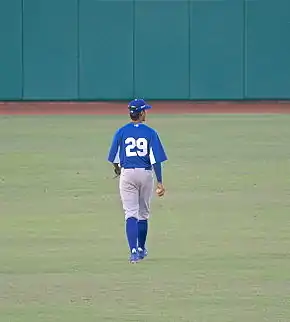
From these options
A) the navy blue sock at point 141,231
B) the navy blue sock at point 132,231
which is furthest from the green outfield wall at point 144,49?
the navy blue sock at point 132,231

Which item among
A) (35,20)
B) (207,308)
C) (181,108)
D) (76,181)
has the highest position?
(35,20)

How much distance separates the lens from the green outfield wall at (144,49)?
35906mm

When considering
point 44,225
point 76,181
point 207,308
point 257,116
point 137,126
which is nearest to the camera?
point 207,308

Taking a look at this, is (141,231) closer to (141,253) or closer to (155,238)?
(141,253)

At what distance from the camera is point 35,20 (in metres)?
36.0

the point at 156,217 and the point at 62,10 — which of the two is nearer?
the point at 156,217

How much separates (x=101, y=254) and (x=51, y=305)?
7.81ft

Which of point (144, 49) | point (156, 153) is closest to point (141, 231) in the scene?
point (156, 153)

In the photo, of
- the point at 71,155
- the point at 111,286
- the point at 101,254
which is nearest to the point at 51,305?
the point at 111,286

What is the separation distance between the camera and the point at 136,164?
36.6ft

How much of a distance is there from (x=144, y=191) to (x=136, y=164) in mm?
278

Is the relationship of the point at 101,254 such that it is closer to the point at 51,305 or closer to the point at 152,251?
the point at 152,251

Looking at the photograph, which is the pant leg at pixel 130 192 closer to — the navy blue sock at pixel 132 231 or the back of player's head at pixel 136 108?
the navy blue sock at pixel 132 231

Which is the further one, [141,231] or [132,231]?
[141,231]
